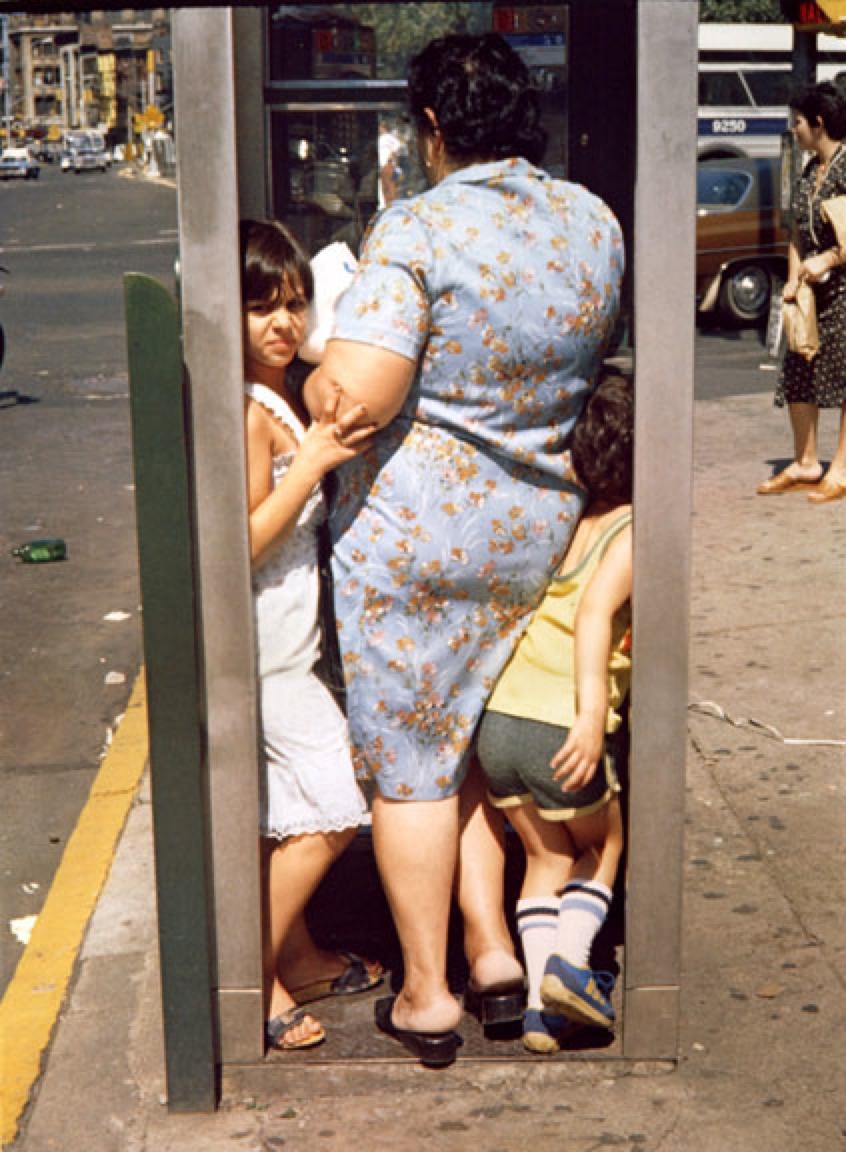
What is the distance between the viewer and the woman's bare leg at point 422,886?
313 centimetres

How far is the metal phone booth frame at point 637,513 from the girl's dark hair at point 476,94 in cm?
22

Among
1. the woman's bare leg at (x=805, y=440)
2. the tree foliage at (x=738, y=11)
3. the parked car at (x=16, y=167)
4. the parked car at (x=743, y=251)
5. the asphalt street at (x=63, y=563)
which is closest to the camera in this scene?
the asphalt street at (x=63, y=563)

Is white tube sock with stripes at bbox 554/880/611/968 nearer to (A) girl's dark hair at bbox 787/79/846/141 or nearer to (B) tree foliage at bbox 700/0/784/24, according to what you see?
(A) girl's dark hair at bbox 787/79/846/141

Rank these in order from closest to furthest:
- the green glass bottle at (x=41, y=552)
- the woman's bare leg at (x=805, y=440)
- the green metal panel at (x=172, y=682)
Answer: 1. the green metal panel at (x=172, y=682)
2. the green glass bottle at (x=41, y=552)
3. the woman's bare leg at (x=805, y=440)

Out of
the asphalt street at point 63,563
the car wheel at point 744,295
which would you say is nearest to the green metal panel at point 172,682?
the asphalt street at point 63,563

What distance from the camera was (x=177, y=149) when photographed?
2824mm

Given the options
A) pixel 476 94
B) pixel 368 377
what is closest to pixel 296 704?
pixel 368 377

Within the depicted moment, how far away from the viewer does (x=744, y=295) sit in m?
16.0

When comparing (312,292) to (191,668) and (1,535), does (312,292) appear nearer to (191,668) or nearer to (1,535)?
(191,668)

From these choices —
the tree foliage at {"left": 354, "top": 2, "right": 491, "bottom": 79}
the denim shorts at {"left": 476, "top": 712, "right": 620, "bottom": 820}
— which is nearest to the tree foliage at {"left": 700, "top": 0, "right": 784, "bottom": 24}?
the tree foliage at {"left": 354, "top": 2, "right": 491, "bottom": 79}

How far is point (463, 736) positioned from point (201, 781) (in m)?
0.49

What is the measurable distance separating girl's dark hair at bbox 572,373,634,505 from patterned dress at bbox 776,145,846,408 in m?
5.08

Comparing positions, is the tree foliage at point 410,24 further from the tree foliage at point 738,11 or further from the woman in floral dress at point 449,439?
the tree foliage at point 738,11

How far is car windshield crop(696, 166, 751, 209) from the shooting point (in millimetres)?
16359
